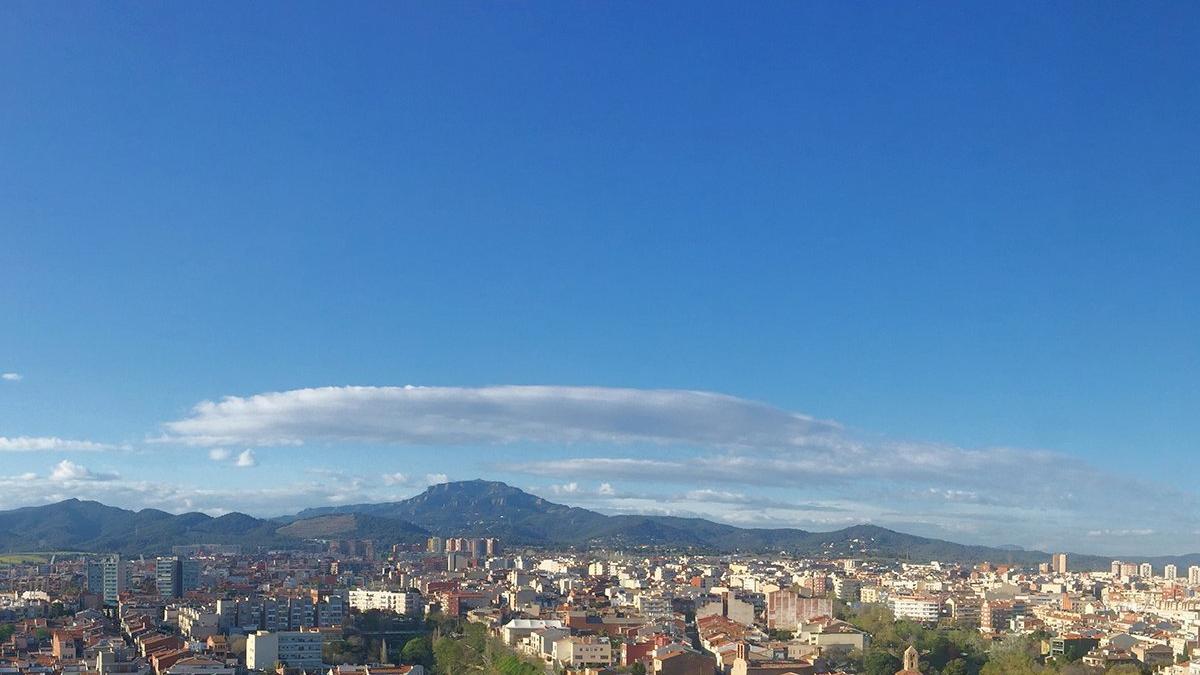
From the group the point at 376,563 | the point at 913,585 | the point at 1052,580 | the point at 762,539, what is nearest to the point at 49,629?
the point at 913,585

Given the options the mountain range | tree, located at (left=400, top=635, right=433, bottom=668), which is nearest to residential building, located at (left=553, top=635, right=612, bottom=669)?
tree, located at (left=400, top=635, right=433, bottom=668)

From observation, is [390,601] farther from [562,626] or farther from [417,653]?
[417,653]

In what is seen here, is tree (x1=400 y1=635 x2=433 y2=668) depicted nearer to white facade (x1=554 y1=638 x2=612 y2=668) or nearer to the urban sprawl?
the urban sprawl

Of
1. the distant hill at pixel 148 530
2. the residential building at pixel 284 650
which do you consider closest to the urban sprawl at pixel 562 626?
the residential building at pixel 284 650

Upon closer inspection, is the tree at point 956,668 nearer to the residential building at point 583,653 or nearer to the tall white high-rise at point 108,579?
the residential building at point 583,653

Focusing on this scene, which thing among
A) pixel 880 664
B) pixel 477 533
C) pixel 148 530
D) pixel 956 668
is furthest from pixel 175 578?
pixel 477 533

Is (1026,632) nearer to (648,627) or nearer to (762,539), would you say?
(648,627)
